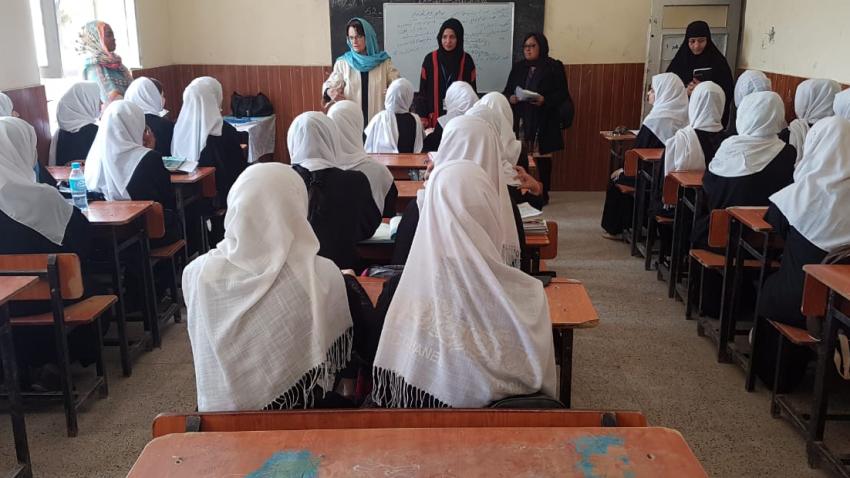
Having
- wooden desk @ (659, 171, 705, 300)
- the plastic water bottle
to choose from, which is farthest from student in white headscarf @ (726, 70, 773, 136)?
the plastic water bottle

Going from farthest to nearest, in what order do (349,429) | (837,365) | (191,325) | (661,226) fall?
(661,226)
(837,365)
(191,325)
(349,429)

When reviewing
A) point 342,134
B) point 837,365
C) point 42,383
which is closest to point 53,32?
point 342,134

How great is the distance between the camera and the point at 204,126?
17.4 ft

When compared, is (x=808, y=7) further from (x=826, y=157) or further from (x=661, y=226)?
(x=826, y=157)

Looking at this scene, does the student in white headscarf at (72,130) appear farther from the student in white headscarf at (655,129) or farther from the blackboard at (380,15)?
the student in white headscarf at (655,129)

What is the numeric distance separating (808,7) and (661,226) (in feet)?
7.49

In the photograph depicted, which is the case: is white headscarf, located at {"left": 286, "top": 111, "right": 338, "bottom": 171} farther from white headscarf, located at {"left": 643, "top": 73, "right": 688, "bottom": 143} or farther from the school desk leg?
white headscarf, located at {"left": 643, "top": 73, "right": 688, "bottom": 143}

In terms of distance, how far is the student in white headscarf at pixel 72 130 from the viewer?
17.3 feet

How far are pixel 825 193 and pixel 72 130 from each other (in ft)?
15.9

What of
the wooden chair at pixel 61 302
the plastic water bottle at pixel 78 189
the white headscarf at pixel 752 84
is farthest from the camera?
the white headscarf at pixel 752 84

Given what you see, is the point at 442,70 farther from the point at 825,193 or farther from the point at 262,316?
the point at 262,316

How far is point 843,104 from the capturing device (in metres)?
4.63

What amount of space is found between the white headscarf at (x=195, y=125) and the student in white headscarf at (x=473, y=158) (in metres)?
2.36

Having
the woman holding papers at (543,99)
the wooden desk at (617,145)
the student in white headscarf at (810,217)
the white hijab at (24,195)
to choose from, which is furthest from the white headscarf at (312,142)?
the woman holding papers at (543,99)
